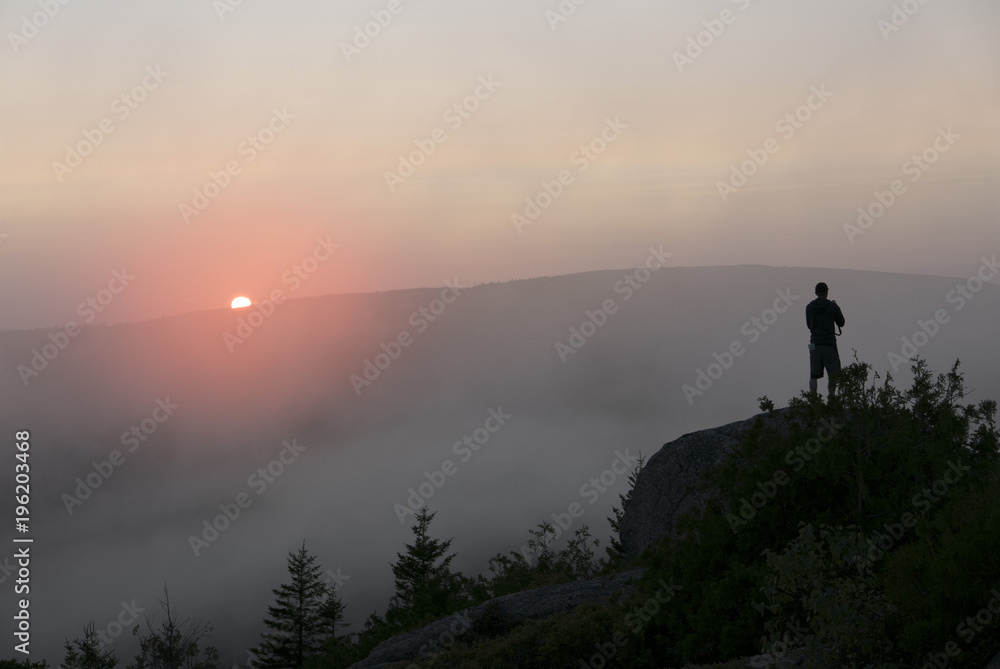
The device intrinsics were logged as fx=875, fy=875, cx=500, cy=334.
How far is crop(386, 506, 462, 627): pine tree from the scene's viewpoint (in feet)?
104

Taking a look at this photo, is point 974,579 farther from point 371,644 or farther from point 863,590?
point 371,644

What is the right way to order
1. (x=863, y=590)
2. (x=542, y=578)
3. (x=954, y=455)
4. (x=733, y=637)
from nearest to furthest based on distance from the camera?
(x=863, y=590) → (x=733, y=637) → (x=954, y=455) → (x=542, y=578)

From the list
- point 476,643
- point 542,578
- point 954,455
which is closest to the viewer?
point 954,455

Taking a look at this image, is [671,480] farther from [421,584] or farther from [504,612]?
[421,584]

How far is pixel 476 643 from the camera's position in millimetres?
14844

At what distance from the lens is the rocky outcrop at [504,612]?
52.2 ft

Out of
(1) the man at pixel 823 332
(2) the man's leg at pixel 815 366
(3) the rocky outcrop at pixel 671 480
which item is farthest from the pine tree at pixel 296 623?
(1) the man at pixel 823 332

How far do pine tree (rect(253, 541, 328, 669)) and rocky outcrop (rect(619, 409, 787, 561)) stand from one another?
161 ft

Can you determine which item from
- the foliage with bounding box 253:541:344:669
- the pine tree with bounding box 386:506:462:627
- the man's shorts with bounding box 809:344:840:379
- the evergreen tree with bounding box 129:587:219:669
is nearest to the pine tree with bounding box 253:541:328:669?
the foliage with bounding box 253:541:344:669

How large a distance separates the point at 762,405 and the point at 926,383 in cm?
231

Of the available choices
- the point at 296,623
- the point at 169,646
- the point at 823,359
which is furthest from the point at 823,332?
the point at 296,623

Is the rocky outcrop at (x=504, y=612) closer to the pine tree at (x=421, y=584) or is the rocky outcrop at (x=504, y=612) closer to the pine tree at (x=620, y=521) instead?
the pine tree at (x=620, y=521)

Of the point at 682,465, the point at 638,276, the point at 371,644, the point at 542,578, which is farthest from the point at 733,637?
the point at 638,276

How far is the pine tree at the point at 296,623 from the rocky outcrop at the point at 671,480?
1930 inches
